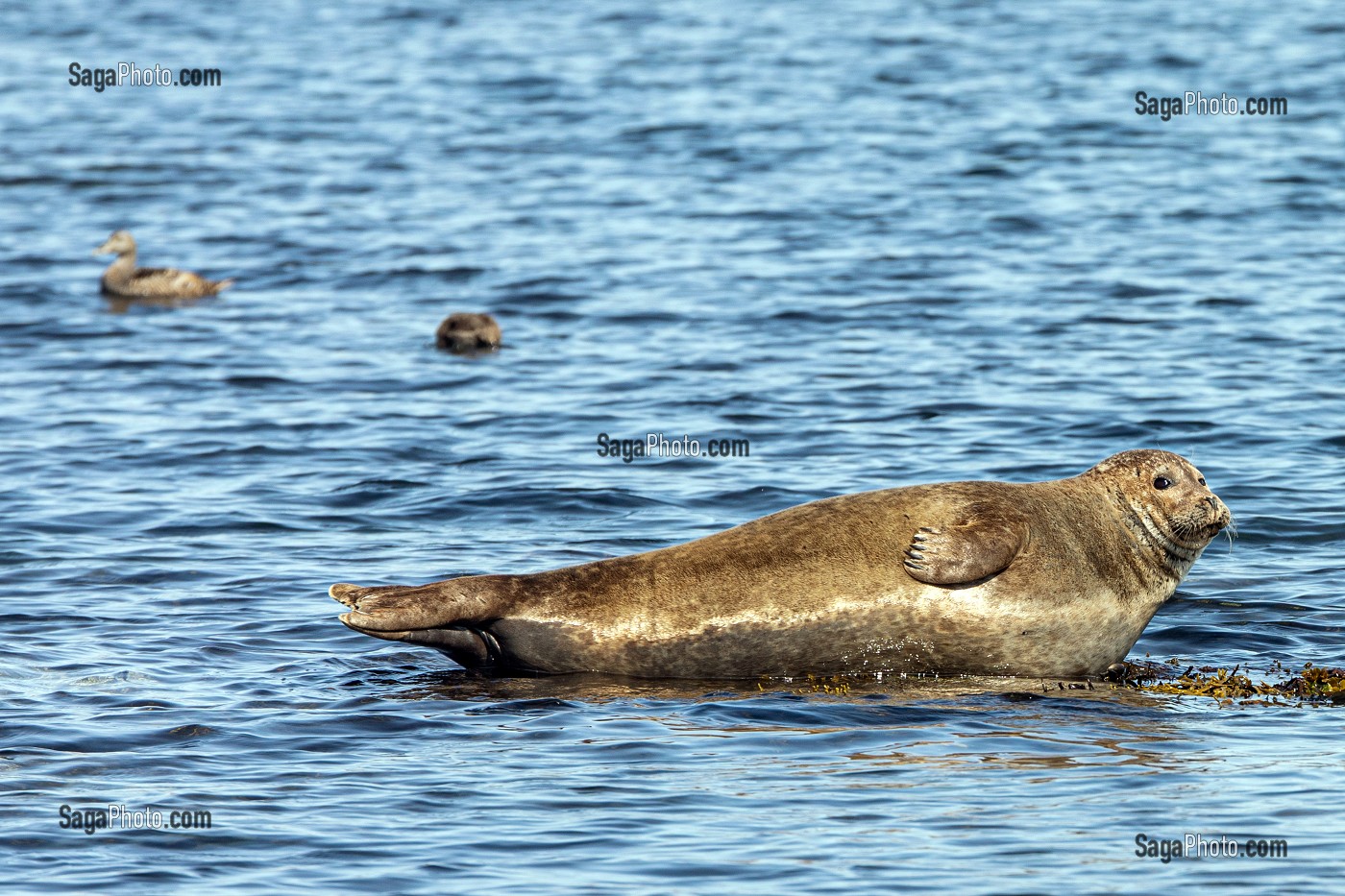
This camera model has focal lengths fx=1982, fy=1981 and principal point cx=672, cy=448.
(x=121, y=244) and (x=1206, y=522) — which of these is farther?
(x=121, y=244)

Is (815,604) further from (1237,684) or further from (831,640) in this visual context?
(1237,684)

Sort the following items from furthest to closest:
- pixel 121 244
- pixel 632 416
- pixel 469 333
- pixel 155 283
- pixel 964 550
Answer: pixel 121 244, pixel 155 283, pixel 469 333, pixel 632 416, pixel 964 550

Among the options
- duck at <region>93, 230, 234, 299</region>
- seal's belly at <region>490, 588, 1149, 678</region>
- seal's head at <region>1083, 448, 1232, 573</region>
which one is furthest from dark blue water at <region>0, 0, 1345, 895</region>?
seal's head at <region>1083, 448, 1232, 573</region>

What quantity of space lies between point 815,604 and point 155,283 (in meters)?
16.0

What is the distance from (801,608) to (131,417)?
9655mm

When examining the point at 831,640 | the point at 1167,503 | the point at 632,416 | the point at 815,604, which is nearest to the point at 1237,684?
the point at 1167,503

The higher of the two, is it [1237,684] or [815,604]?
[815,604]

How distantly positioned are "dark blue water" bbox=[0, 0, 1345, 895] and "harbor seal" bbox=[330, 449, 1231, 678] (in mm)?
230

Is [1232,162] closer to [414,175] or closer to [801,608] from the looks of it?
[414,175]

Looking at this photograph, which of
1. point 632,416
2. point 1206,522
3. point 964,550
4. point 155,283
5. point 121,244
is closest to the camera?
point 964,550

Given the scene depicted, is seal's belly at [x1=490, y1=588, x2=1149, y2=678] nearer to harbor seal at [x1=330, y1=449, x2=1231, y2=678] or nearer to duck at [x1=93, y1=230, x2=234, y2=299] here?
harbor seal at [x1=330, y1=449, x2=1231, y2=678]

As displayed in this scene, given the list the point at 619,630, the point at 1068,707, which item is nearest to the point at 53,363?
the point at 619,630

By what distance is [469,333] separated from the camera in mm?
20859

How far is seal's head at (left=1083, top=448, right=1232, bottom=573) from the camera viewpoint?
11242mm
